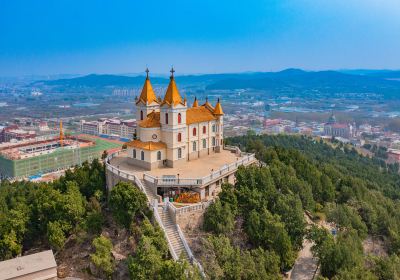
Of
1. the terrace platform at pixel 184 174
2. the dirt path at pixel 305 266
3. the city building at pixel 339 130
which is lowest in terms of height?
the city building at pixel 339 130

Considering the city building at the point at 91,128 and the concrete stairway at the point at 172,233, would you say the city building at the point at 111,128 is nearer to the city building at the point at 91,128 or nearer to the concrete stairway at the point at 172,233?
the city building at the point at 91,128

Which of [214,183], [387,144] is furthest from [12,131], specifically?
[387,144]

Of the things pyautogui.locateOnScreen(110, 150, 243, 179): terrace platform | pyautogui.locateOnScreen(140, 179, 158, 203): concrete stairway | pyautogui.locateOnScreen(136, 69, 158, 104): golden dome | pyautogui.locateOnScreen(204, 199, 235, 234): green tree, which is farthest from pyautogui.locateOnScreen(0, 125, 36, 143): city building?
pyautogui.locateOnScreen(204, 199, 235, 234): green tree

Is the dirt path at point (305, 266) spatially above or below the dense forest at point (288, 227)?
A: below

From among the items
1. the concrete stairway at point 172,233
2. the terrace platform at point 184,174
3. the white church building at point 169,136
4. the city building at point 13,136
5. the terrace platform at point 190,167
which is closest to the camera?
the concrete stairway at point 172,233

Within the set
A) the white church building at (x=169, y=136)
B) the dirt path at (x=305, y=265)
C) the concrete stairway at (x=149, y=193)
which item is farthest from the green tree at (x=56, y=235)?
the dirt path at (x=305, y=265)

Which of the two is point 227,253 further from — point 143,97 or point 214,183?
point 143,97

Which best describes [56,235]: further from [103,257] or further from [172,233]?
[172,233]

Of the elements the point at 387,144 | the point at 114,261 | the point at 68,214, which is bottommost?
the point at 387,144
